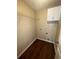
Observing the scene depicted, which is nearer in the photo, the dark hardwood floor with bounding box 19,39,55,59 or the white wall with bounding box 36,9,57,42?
the dark hardwood floor with bounding box 19,39,55,59

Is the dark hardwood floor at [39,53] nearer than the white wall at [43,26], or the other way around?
the dark hardwood floor at [39,53]

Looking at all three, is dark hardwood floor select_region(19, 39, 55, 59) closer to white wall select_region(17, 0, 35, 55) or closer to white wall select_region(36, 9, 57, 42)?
white wall select_region(17, 0, 35, 55)

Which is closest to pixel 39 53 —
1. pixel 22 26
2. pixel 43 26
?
pixel 22 26

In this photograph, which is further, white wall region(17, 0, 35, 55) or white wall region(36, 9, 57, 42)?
white wall region(36, 9, 57, 42)

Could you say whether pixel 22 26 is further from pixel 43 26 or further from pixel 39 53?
pixel 43 26

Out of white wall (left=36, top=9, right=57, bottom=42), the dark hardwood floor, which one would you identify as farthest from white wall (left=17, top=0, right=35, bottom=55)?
white wall (left=36, top=9, right=57, bottom=42)

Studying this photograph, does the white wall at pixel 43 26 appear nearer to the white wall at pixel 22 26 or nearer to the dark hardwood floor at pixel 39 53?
the dark hardwood floor at pixel 39 53

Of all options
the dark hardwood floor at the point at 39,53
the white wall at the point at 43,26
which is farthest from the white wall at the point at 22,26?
the white wall at the point at 43,26

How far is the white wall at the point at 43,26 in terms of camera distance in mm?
3805

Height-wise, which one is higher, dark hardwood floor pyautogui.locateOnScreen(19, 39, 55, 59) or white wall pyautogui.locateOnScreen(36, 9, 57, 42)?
white wall pyautogui.locateOnScreen(36, 9, 57, 42)

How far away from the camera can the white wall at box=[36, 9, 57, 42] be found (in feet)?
12.5
